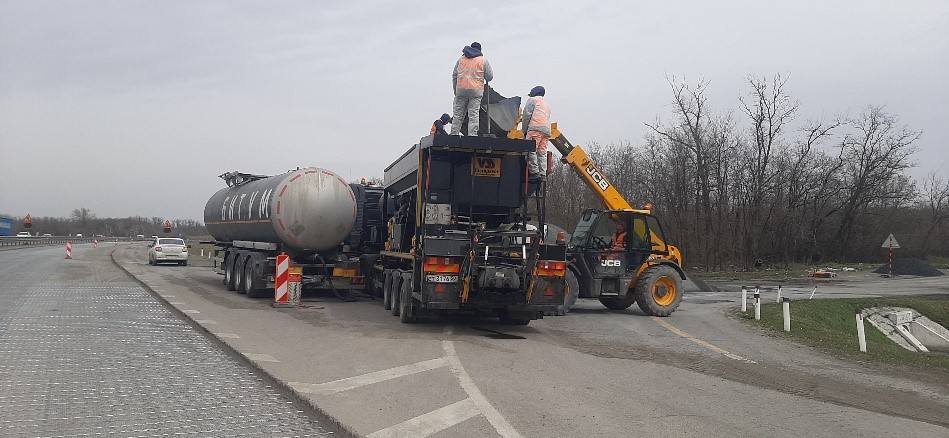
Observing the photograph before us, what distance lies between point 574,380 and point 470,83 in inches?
262

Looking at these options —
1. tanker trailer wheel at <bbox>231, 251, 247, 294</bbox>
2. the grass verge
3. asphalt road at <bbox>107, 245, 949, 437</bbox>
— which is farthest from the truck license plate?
tanker trailer wheel at <bbox>231, 251, 247, 294</bbox>

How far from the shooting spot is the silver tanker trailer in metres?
18.9

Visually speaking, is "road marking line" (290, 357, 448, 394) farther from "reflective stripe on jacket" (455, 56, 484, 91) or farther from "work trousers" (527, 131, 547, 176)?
"reflective stripe on jacket" (455, 56, 484, 91)

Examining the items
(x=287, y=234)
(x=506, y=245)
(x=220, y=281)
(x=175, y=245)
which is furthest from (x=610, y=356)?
(x=175, y=245)

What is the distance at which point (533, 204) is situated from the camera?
1423cm

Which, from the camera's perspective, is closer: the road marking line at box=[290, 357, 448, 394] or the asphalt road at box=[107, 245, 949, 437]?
the asphalt road at box=[107, 245, 949, 437]

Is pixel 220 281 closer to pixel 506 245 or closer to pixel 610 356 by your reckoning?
pixel 506 245

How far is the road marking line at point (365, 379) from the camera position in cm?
781

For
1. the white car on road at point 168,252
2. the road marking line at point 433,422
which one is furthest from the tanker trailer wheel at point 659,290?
the white car on road at point 168,252

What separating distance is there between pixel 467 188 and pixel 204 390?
6771 millimetres

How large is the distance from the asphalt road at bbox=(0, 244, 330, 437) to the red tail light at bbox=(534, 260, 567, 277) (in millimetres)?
5063

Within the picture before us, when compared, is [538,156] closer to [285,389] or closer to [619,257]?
[619,257]

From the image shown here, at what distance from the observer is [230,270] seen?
23.1m

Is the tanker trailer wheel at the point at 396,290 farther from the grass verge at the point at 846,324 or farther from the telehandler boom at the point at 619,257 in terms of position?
the grass verge at the point at 846,324
